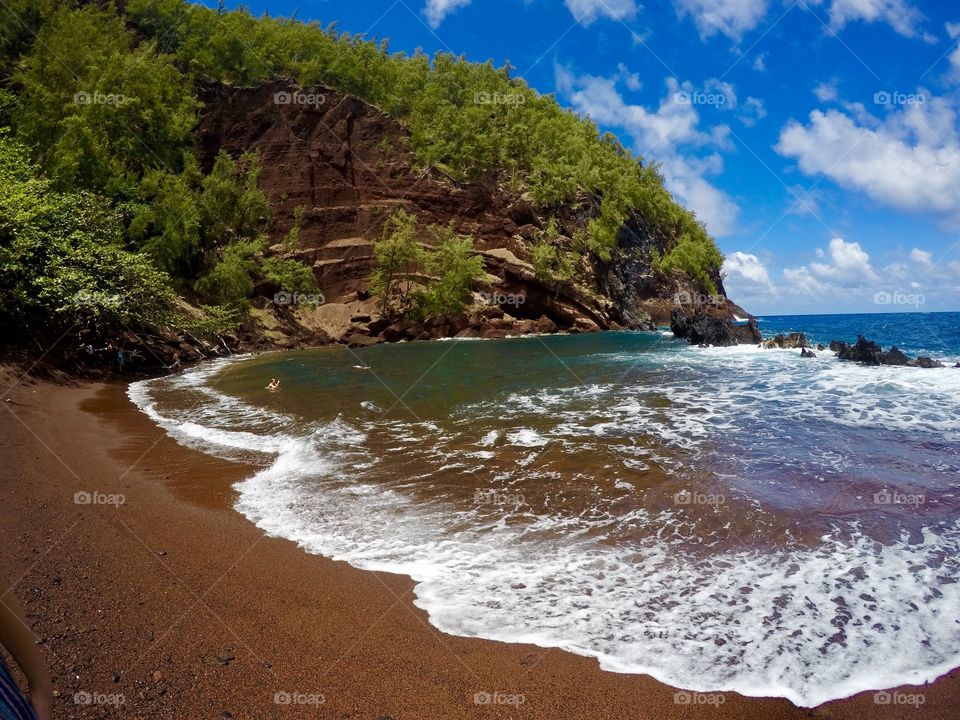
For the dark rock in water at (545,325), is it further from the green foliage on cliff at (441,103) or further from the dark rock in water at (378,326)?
the dark rock in water at (378,326)

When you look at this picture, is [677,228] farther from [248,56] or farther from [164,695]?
[164,695]

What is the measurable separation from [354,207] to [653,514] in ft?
149

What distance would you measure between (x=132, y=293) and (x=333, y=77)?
151 ft

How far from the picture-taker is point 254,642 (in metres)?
4.52

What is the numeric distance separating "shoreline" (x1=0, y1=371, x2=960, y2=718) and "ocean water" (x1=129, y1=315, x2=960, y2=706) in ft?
0.86

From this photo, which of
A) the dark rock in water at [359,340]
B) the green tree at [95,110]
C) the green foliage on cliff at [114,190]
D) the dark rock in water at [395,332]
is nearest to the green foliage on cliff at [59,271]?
the green foliage on cliff at [114,190]

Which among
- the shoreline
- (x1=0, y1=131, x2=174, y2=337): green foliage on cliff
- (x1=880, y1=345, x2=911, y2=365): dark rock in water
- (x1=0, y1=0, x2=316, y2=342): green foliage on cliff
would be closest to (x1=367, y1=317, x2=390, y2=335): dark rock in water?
(x1=0, y1=0, x2=316, y2=342): green foliage on cliff

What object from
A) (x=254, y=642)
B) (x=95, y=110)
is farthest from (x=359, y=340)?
(x=254, y=642)

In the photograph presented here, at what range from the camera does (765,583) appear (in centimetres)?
551

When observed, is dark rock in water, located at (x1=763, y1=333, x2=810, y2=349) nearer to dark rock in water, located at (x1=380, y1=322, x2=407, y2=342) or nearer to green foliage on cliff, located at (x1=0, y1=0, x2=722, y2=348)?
green foliage on cliff, located at (x1=0, y1=0, x2=722, y2=348)

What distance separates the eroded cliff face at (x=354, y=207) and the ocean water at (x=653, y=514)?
2911 cm

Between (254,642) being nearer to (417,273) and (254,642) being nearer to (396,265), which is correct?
(396,265)

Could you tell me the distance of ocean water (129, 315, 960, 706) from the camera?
15.3 feet

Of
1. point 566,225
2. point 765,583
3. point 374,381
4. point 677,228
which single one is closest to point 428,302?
point 566,225
